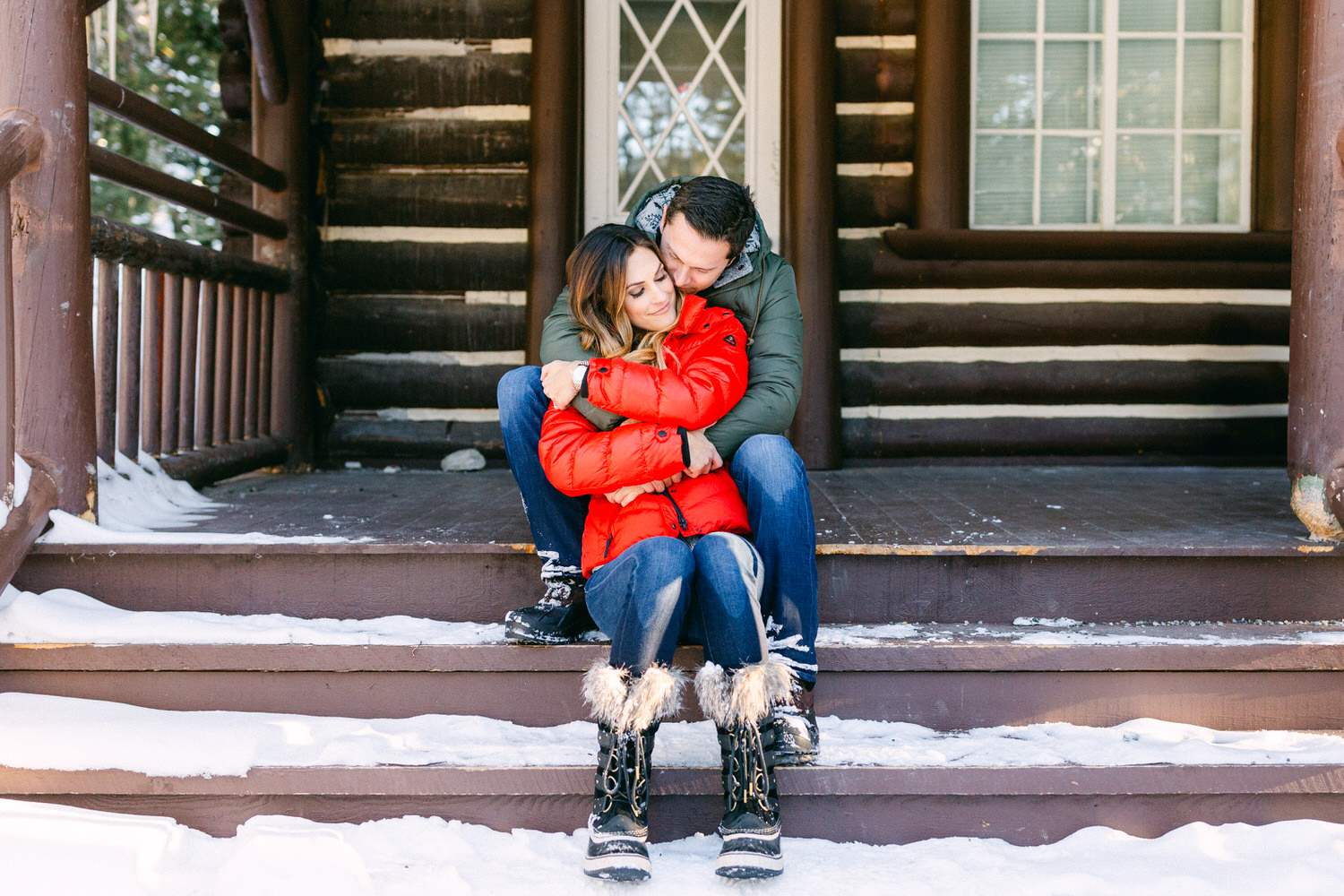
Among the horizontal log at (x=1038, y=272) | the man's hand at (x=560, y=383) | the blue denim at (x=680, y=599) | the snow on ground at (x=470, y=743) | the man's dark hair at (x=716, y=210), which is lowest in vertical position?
the snow on ground at (x=470, y=743)

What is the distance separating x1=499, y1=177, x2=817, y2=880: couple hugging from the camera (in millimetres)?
1744

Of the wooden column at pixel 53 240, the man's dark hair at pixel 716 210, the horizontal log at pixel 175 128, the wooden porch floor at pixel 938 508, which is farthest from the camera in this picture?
the horizontal log at pixel 175 128

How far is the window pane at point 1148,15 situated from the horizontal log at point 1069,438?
186 cm

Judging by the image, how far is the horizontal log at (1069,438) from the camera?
421 cm

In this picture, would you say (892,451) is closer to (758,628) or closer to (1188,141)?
(1188,141)

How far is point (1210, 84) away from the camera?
4.34 m

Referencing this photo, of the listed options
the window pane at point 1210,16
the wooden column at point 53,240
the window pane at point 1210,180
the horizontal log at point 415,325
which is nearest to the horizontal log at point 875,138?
the window pane at point 1210,180

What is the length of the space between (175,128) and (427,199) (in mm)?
1265

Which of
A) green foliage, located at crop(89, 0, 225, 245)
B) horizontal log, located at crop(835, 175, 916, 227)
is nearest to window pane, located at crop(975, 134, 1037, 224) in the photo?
horizontal log, located at crop(835, 175, 916, 227)

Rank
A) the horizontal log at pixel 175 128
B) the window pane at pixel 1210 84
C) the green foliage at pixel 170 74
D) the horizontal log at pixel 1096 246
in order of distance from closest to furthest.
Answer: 1. the horizontal log at pixel 175 128
2. the horizontal log at pixel 1096 246
3. the window pane at pixel 1210 84
4. the green foliage at pixel 170 74

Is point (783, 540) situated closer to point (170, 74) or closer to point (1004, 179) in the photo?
point (1004, 179)

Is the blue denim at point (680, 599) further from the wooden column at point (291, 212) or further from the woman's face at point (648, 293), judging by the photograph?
the wooden column at point (291, 212)

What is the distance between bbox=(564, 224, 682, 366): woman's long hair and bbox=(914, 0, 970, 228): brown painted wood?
2.46 meters

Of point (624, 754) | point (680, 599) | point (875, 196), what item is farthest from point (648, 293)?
point (875, 196)
